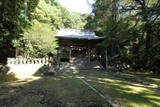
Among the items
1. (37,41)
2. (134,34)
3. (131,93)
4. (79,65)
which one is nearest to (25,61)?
(37,41)

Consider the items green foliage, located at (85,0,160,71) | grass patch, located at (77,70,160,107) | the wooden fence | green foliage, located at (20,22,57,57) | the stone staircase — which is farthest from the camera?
the stone staircase

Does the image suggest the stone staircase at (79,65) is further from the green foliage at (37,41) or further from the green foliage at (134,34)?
the green foliage at (37,41)

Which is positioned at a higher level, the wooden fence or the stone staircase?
the wooden fence

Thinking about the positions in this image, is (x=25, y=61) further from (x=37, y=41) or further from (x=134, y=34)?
(x=134, y=34)

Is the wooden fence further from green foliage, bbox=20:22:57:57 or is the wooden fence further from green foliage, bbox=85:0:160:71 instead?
green foliage, bbox=85:0:160:71

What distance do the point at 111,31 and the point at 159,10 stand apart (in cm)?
572

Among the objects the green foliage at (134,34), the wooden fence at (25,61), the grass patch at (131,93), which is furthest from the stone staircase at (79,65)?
the grass patch at (131,93)

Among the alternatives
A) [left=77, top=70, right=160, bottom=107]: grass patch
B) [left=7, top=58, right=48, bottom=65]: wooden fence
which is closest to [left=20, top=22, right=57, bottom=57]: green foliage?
[left=7, top=58, right=48, bottom=65]: wooden fence

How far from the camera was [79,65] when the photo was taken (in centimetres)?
1339

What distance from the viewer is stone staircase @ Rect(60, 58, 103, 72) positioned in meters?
12.2

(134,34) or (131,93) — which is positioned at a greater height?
(134,34)

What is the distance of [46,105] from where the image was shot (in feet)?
12.0

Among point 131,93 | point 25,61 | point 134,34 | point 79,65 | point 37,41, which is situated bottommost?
point 131,93

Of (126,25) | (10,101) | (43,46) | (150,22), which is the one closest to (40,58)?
(43,46)
